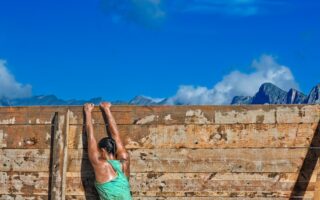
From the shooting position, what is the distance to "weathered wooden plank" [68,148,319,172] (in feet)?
18.5

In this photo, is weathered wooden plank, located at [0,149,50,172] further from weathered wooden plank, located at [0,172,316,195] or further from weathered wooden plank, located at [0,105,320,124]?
weathered wooden plank, located at [0,105,320,124]

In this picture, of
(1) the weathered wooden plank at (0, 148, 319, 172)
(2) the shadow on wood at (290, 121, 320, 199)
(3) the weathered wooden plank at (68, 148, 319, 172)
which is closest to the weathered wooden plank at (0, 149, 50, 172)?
(1) the weathered wooden plank at (0, 148, 319, 172)

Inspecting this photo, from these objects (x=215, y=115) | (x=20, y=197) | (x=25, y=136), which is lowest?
(x=20, y=197)

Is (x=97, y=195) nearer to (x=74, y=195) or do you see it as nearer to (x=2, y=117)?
(x=74, y=195)

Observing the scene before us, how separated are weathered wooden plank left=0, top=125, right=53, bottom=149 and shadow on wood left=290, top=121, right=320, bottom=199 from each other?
2753 mm

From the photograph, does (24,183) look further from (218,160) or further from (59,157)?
(218,160)

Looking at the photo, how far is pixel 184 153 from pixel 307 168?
131 cm

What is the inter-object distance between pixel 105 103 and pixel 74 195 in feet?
3.52

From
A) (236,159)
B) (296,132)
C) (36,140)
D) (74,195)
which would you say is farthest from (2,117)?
(296,132)

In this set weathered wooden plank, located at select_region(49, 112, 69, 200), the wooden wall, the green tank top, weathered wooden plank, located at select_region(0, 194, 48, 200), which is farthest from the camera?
weathered wooden plank, located at select_region(0, 194, 48, 200)

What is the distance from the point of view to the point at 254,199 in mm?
5656

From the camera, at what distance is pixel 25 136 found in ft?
19.7

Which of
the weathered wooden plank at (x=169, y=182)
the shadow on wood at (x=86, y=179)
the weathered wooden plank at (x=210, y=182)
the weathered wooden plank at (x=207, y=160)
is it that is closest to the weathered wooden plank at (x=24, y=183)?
the weathered wooden plank at (x=169, y=182)

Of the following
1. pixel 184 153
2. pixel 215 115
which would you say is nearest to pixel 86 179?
pixel 184 153
